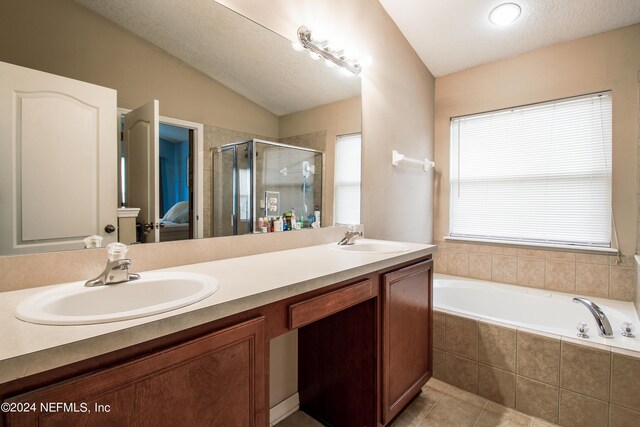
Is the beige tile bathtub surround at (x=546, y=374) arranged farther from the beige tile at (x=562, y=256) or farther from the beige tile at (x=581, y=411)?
the beige tile at (x=562, y=256)

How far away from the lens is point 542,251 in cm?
250

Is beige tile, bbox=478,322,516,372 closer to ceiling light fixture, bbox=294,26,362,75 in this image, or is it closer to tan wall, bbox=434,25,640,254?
tan wall, bbox=434,25,640,254

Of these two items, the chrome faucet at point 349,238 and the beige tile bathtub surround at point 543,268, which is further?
the beige tile bathtub surround at point 543,268

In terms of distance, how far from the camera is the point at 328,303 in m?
1.12

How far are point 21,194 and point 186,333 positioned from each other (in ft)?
2.19

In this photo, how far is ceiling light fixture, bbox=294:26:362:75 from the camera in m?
1.71

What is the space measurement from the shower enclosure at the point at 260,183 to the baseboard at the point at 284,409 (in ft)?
3.23

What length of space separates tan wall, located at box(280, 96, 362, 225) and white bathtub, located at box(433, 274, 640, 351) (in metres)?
1.13

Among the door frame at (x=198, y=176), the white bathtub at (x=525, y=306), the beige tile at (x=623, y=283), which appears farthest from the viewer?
the beige tile at (x=623, y=283)

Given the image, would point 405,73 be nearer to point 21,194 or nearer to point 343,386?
point 343,386

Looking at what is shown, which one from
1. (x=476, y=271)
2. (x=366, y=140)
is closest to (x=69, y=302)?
(x=366, y=140)

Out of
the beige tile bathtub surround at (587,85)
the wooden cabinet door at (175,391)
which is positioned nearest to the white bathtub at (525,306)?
the beige tile bathtub surround at (587,85)

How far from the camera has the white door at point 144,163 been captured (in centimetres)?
107

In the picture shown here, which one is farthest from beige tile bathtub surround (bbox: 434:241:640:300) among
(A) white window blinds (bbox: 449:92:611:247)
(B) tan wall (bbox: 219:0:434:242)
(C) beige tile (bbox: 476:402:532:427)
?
(C) beige tile (bbox: 476:402:532:427)
